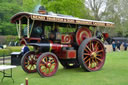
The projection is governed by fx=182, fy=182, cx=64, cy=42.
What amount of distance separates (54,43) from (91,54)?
1.78m

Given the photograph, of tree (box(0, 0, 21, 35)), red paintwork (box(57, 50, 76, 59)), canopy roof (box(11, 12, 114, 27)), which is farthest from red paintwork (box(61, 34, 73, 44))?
tree (box(0, 0, 21, 35))

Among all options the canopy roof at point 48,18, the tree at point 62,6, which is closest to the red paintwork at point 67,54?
the canopy roof at point 48,18

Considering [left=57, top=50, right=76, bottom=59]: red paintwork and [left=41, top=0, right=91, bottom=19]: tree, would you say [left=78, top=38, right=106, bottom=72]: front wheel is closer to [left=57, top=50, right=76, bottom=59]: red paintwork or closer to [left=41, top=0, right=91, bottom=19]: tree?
[left=57, top=50, right=76, bottom=59]: red paintwork

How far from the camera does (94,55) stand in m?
8.31

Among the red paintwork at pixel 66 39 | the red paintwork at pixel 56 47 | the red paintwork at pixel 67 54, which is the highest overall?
the red paintwork at pixel 66 39

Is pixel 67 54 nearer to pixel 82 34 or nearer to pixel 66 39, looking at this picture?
pixel 66 39

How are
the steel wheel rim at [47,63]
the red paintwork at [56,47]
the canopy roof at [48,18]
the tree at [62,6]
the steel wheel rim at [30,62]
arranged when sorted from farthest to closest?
the tree at [62,6] < the steel wheel rim at [30,62] < the red paintwork at [56,47] < the steel wheel rim at [47,63] < the canopy roof at [48,18]

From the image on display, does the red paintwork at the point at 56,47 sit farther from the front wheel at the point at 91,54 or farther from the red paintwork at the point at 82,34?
the red paintwork at the point at 82,34

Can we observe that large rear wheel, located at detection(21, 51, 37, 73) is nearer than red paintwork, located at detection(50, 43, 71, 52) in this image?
No

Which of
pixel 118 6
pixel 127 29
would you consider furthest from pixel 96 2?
pixel 127 29

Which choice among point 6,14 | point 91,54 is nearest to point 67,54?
point 91,54

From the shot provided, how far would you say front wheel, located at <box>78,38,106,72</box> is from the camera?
7.84 metres

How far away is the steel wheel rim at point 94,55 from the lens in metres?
8.19

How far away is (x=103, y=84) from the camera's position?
579 cm
